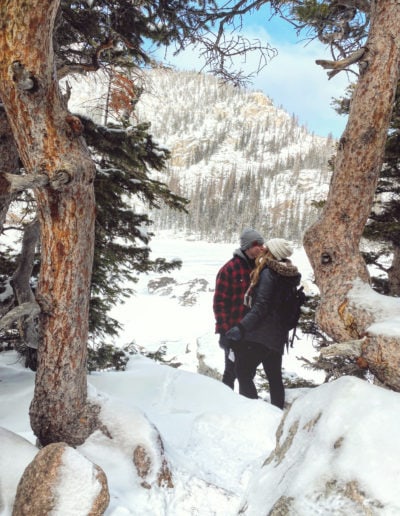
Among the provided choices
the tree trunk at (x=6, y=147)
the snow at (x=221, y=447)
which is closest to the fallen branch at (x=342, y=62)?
the snow at (x=221, y=447)

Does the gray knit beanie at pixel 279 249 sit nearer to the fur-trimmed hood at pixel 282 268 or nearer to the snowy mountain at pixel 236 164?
the fur-trimmed hood at pixel 282 268

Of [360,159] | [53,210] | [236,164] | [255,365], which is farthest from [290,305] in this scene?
[236,164]

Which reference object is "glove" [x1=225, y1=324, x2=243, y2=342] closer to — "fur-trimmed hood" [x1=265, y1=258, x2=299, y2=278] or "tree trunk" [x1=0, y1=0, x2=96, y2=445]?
"fur-trimmed hood" [x1=265, y1=258, x2=299, y2=278]

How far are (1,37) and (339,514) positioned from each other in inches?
127

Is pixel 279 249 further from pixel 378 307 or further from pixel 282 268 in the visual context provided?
pixel 378 307

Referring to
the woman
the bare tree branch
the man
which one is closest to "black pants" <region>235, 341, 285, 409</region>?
the woman

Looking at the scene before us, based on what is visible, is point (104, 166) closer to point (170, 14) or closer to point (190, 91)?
point (170, 14)

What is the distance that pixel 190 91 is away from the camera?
19825 centimetres

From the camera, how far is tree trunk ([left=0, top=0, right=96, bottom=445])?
7.49 ft

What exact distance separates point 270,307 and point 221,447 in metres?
1.49

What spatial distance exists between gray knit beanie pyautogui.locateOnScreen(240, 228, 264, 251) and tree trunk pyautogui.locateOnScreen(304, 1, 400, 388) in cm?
190

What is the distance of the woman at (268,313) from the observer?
12.4 ft

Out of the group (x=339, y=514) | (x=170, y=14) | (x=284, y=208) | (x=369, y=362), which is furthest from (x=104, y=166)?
(x=284, y=208)

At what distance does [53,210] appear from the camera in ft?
8.32
